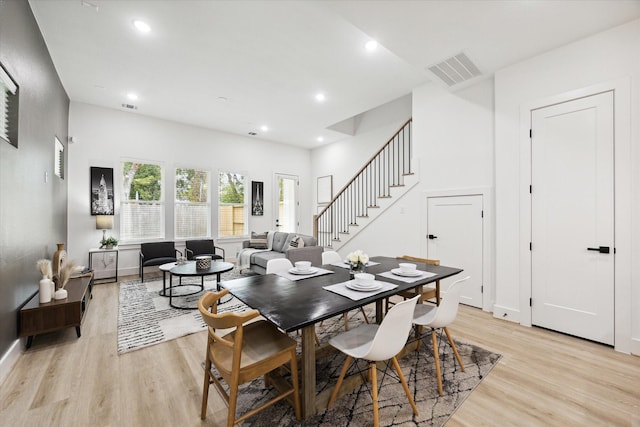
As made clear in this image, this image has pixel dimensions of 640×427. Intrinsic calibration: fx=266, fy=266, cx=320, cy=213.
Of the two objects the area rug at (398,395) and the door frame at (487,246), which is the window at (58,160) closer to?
the area rug at (398,395)

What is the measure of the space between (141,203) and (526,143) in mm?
6907

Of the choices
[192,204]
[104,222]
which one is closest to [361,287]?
[104,222]

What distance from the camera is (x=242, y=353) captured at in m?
1.66

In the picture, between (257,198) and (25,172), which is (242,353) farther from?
(257,198)

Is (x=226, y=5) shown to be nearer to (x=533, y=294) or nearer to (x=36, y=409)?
(x=36, y=409)

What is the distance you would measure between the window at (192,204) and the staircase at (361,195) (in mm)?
2786

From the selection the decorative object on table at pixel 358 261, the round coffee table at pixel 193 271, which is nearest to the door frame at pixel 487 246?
the decorative object on table at pixel 358 261

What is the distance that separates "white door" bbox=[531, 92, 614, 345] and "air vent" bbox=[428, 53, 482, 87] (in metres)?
0.90

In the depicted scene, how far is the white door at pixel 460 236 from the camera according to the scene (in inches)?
147

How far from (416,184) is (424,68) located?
179 centimetres

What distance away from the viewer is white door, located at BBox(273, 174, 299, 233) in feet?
26.9

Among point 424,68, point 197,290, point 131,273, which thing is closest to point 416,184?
point 424,68

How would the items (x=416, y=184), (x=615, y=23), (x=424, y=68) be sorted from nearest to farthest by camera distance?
(x=615, y=23) < (x=424, y=68) < (x=416, y=184)

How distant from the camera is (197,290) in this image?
4.55 metres
